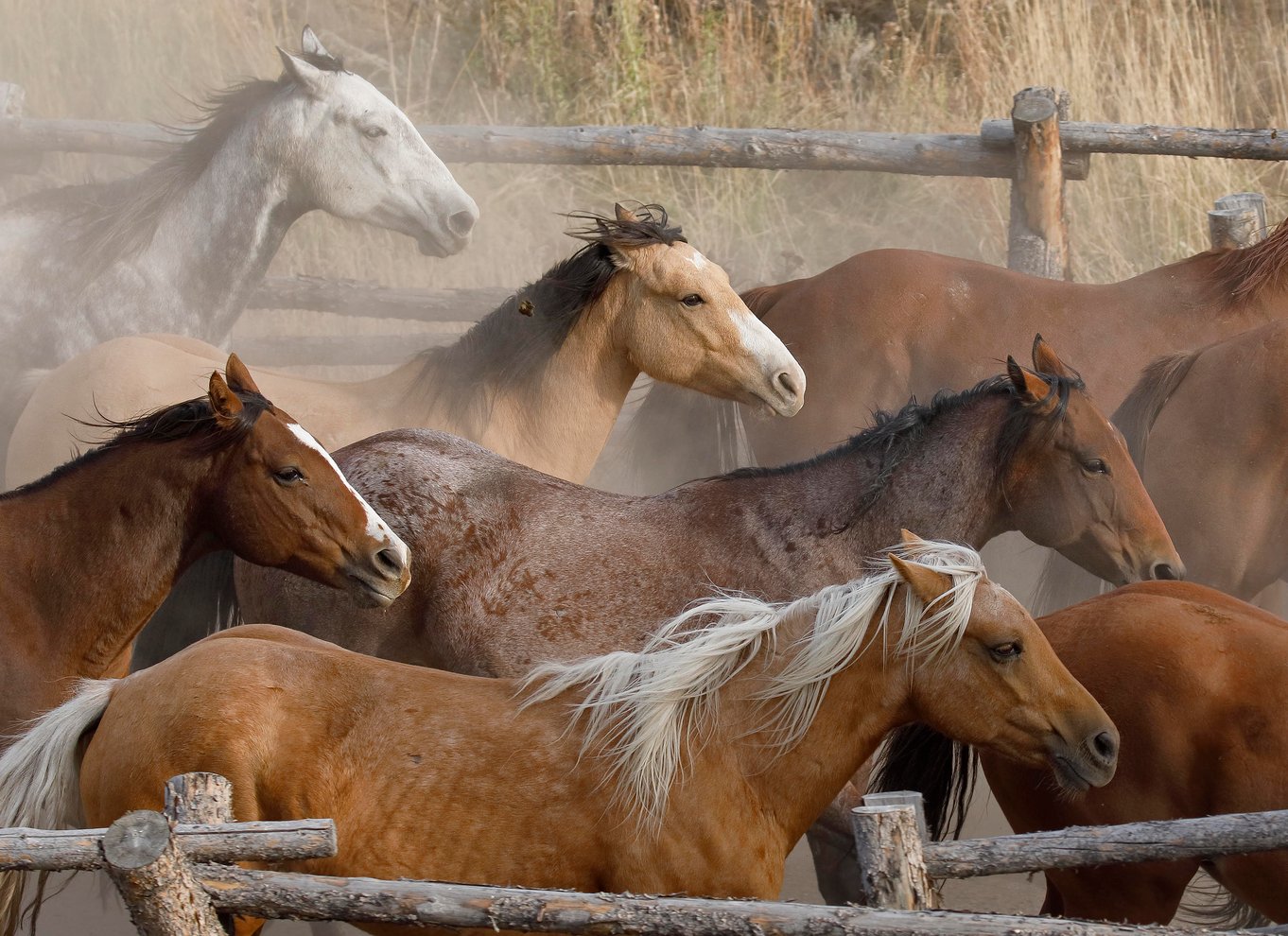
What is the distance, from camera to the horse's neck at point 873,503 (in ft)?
13.9

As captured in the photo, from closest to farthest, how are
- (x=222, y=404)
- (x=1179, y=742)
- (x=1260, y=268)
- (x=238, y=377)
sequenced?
(x=1179, y=742) → (x=222, y=404) → (x=238, y=377) → (x=1260, y=268)

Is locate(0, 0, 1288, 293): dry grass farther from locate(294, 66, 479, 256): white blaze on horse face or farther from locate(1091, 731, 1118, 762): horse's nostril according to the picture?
locate(1091, 731, 1118, 762): horse's nostril

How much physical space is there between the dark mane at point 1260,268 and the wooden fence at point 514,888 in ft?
12.8

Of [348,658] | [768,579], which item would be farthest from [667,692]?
[768,579]

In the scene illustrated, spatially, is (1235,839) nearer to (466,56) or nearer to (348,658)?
(348,658)

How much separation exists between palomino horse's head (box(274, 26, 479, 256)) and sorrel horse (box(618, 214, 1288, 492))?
133 centimetres

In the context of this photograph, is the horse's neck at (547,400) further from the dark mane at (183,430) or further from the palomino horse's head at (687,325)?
the dark mane at (183,430)

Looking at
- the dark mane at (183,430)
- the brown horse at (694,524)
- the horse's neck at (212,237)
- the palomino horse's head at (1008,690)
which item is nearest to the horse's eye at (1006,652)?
the palomino horse's head at (1008,690)

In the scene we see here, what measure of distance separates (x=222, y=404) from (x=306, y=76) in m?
3.14

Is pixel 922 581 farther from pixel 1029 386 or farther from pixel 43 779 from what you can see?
pixel 43 779

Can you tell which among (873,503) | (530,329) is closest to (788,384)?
(530,329)

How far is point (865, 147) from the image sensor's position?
7.79 metres

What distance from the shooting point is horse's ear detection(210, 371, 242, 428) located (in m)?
3.85

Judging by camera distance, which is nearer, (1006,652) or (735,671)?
(1006,652)
